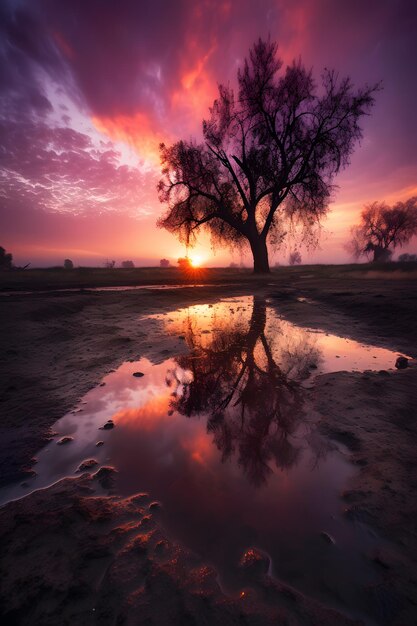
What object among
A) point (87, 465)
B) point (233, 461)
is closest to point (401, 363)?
point (233, 461)

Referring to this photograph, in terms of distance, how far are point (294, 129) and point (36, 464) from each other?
17560 mm

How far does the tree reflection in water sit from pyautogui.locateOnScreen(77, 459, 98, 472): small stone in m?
0.71

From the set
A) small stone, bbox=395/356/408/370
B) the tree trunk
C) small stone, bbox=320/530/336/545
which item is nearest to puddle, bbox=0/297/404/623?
small stone, bbox=320/530/336/545

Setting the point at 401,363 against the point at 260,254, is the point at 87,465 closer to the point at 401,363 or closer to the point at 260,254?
the point at 401,363

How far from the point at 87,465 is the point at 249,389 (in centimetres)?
140

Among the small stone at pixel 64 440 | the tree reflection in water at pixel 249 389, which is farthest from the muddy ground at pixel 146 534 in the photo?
the tree reflection in water at pixel 249 389

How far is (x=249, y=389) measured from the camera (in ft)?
8.19

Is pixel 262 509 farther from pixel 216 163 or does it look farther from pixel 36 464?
pixel 216 163

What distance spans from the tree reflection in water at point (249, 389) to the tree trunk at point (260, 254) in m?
12.3

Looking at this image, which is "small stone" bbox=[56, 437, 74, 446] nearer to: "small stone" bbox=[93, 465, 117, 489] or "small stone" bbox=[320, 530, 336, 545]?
"small stone" bbox=[93, 465, 117, 489]

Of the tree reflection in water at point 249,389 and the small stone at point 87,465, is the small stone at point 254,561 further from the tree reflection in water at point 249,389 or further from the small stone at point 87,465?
the small stone at point 87,465

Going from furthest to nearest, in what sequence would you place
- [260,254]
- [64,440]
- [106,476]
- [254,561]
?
[260,254] < [64,440] < [106,476] < [254,561]

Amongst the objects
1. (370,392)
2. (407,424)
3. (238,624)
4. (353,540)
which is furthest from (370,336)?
(238,624)

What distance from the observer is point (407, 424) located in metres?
1.90
